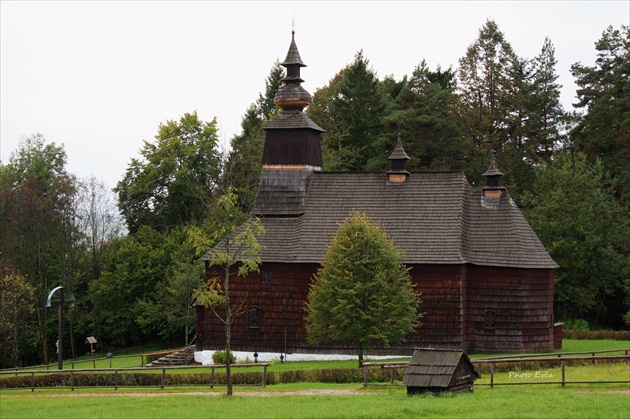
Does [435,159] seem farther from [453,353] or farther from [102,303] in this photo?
[453,353]

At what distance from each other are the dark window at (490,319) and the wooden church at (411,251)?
44 mm

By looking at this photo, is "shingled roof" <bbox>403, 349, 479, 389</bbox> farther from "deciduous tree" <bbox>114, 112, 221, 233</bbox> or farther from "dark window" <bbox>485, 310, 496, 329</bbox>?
"deciduous tree" <bbox>114, 112, 221, 233</bbox>

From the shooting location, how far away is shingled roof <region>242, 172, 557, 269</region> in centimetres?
3794

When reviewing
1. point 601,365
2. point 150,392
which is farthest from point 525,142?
point 150,392

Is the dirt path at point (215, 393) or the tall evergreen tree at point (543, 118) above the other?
the tall evergreen tree at point (543, 118)

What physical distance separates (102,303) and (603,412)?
133ft

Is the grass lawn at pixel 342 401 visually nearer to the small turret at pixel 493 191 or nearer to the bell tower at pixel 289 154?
the small turret at pixel 493 191

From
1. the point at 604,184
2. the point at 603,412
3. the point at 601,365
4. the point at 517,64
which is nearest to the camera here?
the point at 603,412

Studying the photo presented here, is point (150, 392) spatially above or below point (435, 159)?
below

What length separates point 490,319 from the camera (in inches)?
1499

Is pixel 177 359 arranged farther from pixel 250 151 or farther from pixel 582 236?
pixel 250 151

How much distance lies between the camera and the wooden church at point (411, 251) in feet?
124

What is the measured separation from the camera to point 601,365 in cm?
2845

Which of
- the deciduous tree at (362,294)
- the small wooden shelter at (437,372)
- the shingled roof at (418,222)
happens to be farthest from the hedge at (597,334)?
the small wooden shelter at (437,372)
